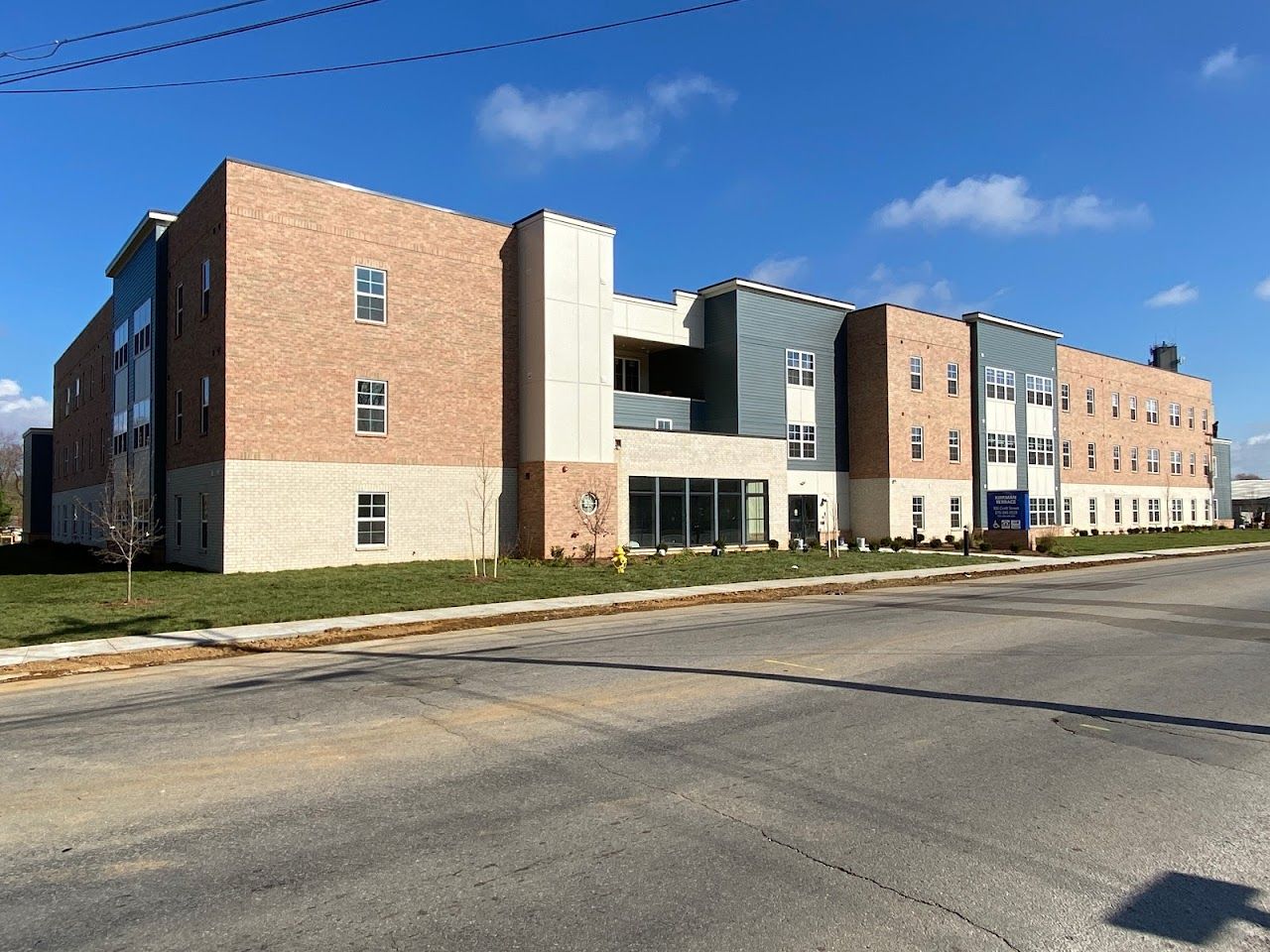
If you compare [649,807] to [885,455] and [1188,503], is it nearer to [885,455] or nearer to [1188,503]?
[885,455]

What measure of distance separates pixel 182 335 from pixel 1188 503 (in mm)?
67693

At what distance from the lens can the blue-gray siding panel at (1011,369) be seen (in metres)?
45.4

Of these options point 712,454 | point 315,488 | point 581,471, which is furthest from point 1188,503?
point 315,488

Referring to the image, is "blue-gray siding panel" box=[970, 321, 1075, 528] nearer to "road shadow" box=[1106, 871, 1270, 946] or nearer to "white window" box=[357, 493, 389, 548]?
"white window" box=[357, 493, 389, 548]

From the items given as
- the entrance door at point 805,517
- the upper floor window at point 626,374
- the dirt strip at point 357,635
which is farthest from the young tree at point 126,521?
the entrance door at point 805,517

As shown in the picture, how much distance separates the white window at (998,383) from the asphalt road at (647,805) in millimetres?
38009

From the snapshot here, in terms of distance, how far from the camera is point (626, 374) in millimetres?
39625

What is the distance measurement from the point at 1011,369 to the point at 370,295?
36002 millimetres

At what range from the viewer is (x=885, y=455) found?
4034 cm

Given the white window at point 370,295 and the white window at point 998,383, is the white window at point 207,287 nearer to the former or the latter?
the white window at point 370,295

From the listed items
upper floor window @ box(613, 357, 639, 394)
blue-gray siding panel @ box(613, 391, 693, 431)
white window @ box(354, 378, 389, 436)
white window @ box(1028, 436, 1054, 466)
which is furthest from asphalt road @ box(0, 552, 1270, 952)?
white window @ box(1028, 436, 1054, 466)

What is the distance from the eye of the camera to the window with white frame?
Result: 48.8 m

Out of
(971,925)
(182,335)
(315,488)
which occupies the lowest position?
(971,925)

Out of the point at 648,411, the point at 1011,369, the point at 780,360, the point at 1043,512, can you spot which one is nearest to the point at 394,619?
the point at 648,411
